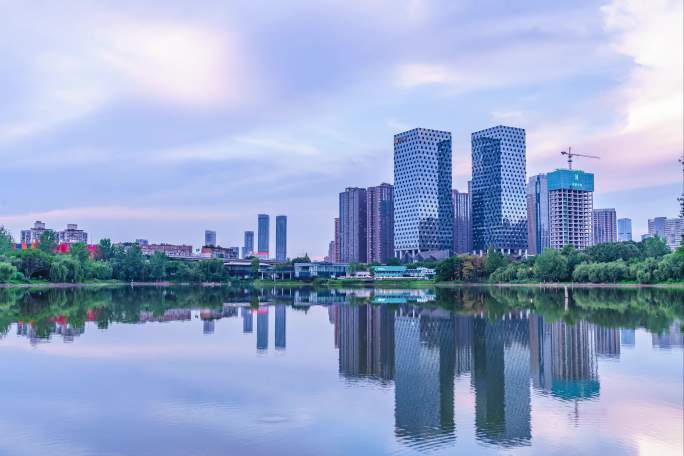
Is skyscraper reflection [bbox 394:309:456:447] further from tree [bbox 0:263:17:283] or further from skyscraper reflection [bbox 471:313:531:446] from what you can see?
tree [bbox 0:263:17:283]

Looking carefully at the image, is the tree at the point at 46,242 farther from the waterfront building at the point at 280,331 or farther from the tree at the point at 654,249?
the tree at the point at 654,249

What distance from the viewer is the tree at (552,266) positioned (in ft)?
363

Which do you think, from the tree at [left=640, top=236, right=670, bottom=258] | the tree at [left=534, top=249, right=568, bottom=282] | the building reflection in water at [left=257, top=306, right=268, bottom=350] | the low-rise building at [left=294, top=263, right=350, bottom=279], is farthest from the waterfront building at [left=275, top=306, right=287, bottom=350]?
the low-rise building at [left=294, top=263, right=350, bottom=279]

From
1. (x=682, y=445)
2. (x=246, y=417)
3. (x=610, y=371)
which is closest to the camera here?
(x=682, y=445)

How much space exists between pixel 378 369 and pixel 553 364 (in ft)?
19.5

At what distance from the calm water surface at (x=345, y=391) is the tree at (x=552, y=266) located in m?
82.0

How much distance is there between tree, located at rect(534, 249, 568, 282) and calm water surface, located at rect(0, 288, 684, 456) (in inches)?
3228

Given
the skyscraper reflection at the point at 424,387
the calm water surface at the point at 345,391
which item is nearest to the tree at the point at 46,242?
the calm water surface at the point at 345,391

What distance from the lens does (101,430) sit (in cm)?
1281

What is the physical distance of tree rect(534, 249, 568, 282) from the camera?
363ft

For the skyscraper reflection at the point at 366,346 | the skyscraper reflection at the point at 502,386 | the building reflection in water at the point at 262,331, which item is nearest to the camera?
the skyscraper reflection at the point at 502,386

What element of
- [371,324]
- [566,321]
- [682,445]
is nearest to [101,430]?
[682,445]

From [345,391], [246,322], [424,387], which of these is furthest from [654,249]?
[345,391]

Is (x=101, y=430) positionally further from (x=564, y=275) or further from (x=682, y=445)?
(x=564, y=275)
